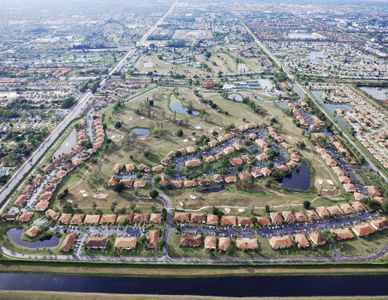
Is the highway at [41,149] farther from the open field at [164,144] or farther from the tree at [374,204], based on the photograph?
the tree at [374,204]

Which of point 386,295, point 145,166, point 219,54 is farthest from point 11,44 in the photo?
point 386,295

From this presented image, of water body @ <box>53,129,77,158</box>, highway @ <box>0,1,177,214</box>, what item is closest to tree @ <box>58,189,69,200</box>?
highway @ <box>0,1,177,214</box>

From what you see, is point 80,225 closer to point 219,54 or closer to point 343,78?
point 343,78

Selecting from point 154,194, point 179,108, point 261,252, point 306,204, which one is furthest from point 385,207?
point 179,108

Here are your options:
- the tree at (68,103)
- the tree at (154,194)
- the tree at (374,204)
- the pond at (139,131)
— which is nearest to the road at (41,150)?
the tree at (68,103)

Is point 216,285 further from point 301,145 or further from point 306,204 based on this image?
point 301,145

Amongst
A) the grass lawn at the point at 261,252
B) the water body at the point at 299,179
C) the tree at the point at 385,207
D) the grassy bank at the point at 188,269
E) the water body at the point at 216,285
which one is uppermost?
the tree at the point at 385,207
